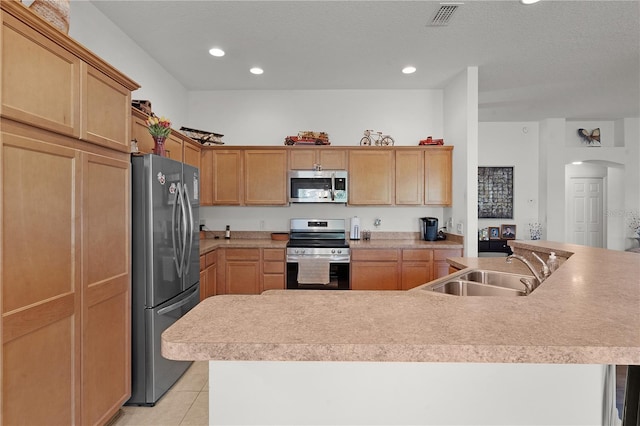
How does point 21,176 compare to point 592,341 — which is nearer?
point 592,341

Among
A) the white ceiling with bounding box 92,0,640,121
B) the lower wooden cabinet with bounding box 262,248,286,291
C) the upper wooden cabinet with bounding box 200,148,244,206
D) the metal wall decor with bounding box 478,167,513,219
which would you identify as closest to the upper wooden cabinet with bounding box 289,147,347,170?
the upper wooden cabinet with bounding box 200,148,244,206

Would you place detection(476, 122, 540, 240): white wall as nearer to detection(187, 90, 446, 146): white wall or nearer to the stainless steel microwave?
detection(187, 90, 446, 146): white wall

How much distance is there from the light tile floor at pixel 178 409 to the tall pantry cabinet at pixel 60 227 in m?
0.19

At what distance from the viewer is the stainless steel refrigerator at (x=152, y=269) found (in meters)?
2.22

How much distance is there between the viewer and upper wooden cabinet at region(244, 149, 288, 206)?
14.2 ft

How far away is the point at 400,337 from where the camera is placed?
0.76 metres

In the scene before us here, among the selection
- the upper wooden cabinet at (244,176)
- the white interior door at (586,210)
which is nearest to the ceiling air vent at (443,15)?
the upper wooden cabinet at (244,176)

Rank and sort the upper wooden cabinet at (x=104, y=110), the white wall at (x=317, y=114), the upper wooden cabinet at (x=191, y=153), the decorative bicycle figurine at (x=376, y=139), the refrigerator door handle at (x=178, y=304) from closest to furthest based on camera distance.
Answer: the upper wooden cabinet at (x=104, y=110), the refrigerator door handle at (x=178, y=304), the upper wooden cabinet at (x=191, y=153), the decorative bicycle figurine at (x=376, y=139), the white wall at (x=317, y=114)

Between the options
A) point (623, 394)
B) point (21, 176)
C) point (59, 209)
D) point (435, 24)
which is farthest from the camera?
point (435, 24)

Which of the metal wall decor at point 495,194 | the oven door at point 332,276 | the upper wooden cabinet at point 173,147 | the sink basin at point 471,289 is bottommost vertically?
the oven door at point 332,276

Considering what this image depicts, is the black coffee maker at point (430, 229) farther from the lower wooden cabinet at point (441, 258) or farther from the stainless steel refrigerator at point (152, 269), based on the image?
the stainless steel refrigerator at point (152, 269)

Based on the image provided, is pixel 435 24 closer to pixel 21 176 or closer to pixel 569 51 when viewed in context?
pixel 569 51

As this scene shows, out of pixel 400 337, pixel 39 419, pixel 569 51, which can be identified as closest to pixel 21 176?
pixel 39 419

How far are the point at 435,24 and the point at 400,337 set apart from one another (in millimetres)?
2963
